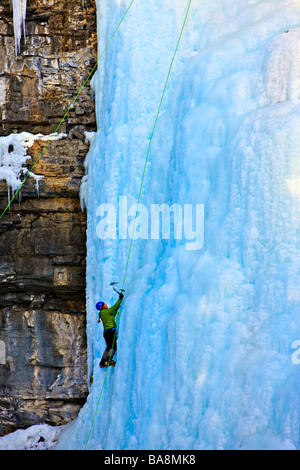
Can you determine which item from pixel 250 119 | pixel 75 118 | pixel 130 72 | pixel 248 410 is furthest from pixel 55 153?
pixel 248 410

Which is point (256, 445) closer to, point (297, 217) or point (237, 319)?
point (237, 319)

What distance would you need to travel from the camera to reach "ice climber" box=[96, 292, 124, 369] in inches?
288

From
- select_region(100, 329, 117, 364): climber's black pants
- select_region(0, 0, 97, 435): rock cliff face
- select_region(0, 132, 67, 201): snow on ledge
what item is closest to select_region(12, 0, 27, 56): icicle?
select_region(0, 0, 97, 435): rock cliff face

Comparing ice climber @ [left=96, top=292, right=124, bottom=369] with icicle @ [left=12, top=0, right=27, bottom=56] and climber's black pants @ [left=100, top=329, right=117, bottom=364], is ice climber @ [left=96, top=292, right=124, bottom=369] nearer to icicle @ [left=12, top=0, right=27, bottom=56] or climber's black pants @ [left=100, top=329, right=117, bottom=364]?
climber's black pants @ [left=100, top=329, right=117, bottom=364]

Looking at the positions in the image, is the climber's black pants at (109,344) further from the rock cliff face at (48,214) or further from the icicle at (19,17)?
the icicle at (19,17)

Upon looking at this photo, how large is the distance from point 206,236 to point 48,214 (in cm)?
327

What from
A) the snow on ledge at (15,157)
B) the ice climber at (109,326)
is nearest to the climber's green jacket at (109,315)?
the ice climber at (109,326)

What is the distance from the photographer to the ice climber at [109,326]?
288 inches

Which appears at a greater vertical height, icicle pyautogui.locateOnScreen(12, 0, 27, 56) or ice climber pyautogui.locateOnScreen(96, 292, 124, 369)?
icicle pyautogui.locateOnScreen(12, 0, 27, 56)

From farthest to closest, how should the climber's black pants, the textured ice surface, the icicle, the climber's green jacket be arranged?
1. the icicle
2. the climber's black pants
3. the climber's green jacket
4. the textured ice surface

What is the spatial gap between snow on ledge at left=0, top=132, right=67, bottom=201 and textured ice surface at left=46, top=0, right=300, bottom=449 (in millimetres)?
1072

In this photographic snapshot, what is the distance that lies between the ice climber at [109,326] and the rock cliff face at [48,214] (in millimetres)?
1872

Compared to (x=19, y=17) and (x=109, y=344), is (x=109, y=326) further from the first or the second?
(x=19, y=17)

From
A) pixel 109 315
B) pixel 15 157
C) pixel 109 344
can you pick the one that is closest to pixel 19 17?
pixel 15 157
